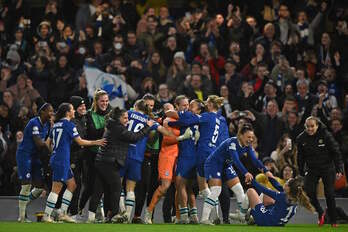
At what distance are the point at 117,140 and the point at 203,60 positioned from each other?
22.7ft

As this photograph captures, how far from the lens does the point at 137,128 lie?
55.1 ft

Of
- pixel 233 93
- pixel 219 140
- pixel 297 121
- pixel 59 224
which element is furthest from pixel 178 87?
pixel 59 224

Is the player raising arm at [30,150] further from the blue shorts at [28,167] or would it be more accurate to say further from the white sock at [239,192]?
the white sock at [239,192]

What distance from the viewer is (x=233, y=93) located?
2177cm

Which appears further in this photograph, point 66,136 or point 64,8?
point 64,8

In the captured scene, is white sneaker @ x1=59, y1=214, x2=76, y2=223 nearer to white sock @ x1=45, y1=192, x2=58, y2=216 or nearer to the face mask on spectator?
white sock @ x1=45, y1=192, x2=58, y2=216

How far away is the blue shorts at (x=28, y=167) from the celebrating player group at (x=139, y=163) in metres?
0.02

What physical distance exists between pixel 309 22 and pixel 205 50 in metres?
2.99

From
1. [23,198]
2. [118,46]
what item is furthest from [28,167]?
[118,46]

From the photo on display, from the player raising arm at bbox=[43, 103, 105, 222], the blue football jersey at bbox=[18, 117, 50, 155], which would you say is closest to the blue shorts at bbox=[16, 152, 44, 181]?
the blue football jersey at bbox=[18, 117, 50, 155]

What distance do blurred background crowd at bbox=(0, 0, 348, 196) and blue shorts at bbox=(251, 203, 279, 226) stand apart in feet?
10.5

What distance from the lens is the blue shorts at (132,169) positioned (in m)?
16.9

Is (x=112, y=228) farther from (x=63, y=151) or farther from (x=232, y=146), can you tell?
(x=232, y=146)

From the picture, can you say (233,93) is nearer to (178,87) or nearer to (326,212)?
(178,87)
